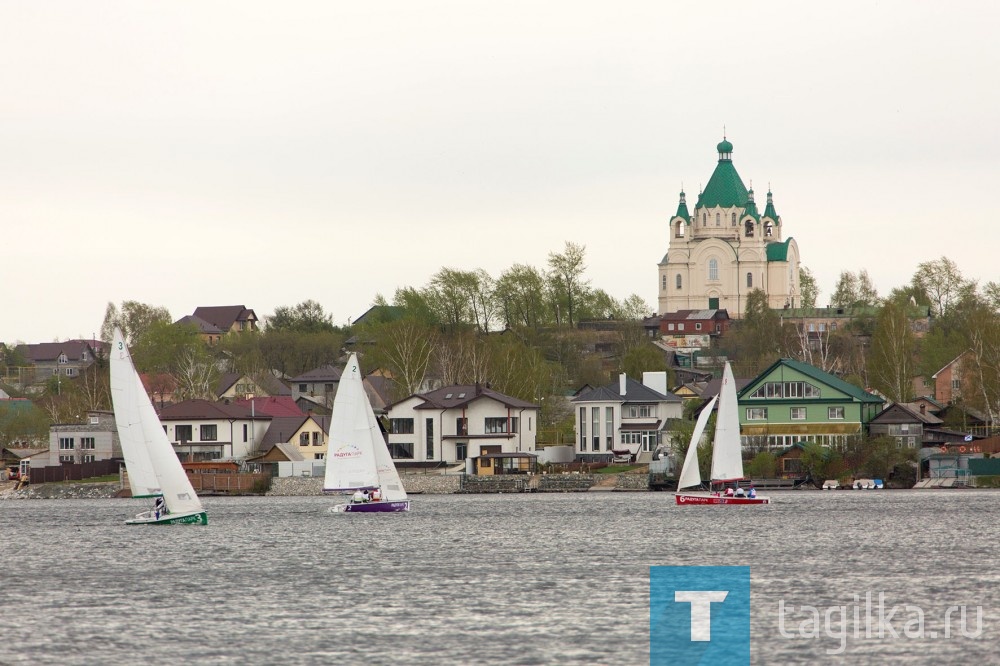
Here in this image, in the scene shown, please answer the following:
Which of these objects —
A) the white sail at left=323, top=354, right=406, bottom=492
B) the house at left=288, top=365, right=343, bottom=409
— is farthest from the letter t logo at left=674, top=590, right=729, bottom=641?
the house at left=288, top=365, right=343, bottom=409

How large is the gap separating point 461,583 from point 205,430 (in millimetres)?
69533

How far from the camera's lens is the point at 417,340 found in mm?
125750

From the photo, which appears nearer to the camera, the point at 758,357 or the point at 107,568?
the point at 107,568

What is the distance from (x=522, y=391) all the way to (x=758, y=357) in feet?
131

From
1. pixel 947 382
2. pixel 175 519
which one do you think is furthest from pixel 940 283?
pixel 175 519

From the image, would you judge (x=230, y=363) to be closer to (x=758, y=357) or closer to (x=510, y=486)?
(x=758, y=357)

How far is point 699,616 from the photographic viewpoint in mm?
32281

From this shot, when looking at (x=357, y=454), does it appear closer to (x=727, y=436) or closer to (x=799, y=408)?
(x=727, y=436)

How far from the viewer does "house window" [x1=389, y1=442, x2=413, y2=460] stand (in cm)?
10375

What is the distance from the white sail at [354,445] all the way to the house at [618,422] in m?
36.1

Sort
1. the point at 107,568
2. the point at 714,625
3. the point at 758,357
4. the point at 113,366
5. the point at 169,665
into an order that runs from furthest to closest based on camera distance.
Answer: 1. the point at 758,357
2. the point at 113,366
3. the point at 107,568
4. the point at 714,625
5. the point at 169,665

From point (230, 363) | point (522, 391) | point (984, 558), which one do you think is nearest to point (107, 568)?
point (984, 558)

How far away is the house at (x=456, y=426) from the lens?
10200cm

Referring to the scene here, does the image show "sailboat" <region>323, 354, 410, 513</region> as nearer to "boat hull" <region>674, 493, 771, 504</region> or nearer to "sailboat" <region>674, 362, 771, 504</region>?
"boat hull" <region>674, 493, 771, 504</region>
